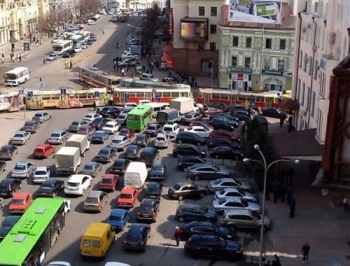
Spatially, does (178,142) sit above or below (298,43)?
below

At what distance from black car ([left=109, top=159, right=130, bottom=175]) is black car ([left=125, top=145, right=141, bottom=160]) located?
2.03 metres

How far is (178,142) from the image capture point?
39844 millimetres

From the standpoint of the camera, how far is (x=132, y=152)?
3569 cm

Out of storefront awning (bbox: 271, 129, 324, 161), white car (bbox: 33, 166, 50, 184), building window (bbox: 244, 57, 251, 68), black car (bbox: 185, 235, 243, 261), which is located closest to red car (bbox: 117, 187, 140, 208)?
white car (bbox: 33, 166, 50, 184)

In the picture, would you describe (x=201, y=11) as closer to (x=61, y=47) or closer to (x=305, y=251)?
(x=61, y=47)

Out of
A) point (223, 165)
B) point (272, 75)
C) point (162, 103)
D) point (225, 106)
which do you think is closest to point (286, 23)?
point (272, 75)

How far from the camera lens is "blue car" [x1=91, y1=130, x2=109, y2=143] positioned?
39688mm

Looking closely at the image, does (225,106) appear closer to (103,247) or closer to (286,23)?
(286,23)

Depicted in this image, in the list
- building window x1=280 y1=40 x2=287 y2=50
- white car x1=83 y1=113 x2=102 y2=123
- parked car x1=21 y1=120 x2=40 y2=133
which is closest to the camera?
parked car x1=21 y1=120 x2=40 y2=133

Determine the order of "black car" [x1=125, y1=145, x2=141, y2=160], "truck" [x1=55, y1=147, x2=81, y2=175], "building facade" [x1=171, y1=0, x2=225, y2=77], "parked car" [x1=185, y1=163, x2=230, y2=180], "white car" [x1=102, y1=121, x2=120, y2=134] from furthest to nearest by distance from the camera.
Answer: "building facade" [x1=171, y1=0, x2=225, y2=77], "white car" [x1=102, y1=121, x2=120, y2=134], "black car" [x1=125, y1=145, x2=141, y2=160], "parked car" [x1=185, y1=163, x2=230, y2=180], "truck" [x1=55, y1=147, x2=81, y2=175]

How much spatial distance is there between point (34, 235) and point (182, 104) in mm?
28218

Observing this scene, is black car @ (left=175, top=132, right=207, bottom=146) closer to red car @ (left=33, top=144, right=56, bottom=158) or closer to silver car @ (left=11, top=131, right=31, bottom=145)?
red car @ (left=33, top=144, right=56, bottom=158)

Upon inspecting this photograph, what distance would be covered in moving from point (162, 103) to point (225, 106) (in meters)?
5.69

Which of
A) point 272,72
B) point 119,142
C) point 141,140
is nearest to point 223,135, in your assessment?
point 141,140
